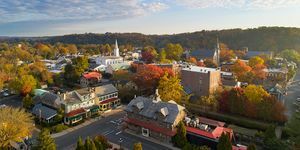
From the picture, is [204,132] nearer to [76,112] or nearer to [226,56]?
[76,112]

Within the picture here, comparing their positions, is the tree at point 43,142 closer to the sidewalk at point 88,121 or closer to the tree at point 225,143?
the sidewalk at point 88,121

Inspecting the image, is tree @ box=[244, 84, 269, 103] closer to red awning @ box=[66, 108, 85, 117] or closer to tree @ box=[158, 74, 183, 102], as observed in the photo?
tree @ box=[158, 74, 183, 102]

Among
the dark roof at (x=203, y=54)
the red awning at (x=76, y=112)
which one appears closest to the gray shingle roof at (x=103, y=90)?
the red awning at (x=76, y=112)

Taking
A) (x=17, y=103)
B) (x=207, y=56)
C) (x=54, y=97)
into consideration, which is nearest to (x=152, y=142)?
(x=54, y=97)

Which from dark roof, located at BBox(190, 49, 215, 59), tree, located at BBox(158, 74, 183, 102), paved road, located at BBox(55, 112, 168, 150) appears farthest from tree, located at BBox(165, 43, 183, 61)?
paved road, located at BBox(55, 112, 168, 150)

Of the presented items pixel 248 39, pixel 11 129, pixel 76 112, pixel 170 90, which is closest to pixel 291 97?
pixel 170 90

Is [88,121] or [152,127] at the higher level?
[152,127]

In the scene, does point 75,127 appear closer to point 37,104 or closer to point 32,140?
point 32,140
